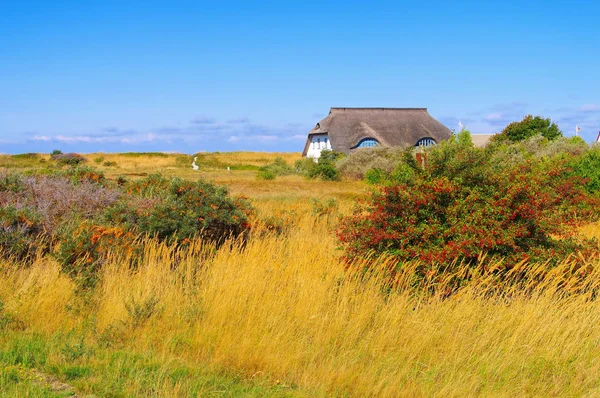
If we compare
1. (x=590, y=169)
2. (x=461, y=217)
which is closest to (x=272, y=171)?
(x=590, y=169)

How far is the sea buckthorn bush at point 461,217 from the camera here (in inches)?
309

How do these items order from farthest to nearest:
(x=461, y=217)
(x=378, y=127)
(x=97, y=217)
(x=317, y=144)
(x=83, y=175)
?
1. (x=317, y=144)
2. (x=378, y=127)
3. (x=83, y=175)
4. (x=97, y=217)
5. (x=461, y=217)

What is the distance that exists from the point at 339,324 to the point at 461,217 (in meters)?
2.66

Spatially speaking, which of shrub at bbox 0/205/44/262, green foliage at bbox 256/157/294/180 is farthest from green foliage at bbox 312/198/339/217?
green foliage at bbox 256/157/294/180

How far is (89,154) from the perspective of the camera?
67500mm

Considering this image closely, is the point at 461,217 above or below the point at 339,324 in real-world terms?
above

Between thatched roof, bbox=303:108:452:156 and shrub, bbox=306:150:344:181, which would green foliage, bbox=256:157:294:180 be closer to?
shrub, bbox=306:150:344:181

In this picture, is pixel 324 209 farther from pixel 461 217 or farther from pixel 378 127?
pixel 378 127

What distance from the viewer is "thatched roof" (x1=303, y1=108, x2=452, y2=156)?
220ft

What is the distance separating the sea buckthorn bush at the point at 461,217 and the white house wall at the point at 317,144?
198 ft

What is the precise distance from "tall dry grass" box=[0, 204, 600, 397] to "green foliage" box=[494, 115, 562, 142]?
41306 millimetres

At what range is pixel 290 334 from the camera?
6.26 metres

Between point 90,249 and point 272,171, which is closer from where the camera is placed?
point 90,249

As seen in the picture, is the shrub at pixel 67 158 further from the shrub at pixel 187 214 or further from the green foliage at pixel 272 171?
the shrub at pixel 187 214
